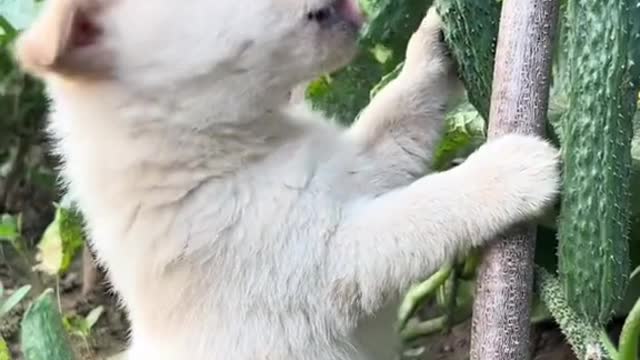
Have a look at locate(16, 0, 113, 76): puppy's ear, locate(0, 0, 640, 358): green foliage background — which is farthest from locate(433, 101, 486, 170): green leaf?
locate(16, 0, 113, 76): puppy's ear

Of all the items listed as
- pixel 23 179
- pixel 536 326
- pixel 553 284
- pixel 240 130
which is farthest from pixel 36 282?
pixel 553 284

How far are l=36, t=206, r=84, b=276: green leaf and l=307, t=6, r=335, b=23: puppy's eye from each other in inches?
28.0

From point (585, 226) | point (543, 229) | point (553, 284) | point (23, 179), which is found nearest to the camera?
point (585, 226)

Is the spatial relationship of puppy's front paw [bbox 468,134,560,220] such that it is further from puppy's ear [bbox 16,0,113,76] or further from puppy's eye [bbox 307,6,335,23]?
puppy's ear [bbox 16,0,113,76]

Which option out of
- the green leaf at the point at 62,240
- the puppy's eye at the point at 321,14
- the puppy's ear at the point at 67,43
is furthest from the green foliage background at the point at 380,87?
the puppy's ear at the point at 67,43

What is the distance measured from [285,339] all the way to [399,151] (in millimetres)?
262

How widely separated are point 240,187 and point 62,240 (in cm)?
73

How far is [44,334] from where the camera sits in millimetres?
1574

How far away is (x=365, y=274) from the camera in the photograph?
1233 mm

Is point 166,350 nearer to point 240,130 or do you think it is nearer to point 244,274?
point 244,274

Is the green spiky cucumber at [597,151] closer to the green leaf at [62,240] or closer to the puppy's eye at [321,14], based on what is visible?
the puppy's eye at [321,14]

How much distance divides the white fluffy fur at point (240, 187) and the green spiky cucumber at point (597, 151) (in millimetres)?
44

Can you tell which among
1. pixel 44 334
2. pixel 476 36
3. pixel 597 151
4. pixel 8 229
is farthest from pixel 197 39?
pixel 8 229

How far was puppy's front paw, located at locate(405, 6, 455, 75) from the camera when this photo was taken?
4.62 feet
